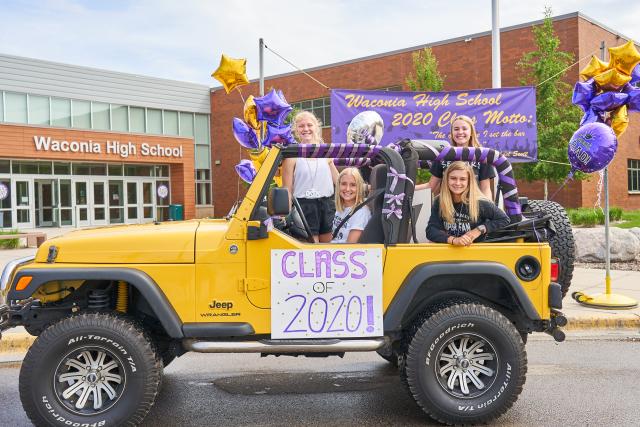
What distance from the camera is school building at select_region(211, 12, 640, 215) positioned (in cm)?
2253

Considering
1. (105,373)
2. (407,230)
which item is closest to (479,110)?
(407,230)

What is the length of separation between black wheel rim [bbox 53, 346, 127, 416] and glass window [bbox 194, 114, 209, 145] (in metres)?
35.2

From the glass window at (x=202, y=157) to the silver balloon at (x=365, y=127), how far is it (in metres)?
30.9

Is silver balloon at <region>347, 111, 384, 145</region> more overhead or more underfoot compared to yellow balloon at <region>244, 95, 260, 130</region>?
more underfoot

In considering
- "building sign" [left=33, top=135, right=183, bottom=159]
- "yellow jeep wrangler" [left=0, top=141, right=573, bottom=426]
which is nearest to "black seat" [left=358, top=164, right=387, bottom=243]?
"yellow jeep wrangler" [left=0, top=141, right=573, bottom=426]

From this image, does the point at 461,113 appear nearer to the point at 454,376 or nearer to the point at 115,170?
the point at 454,376

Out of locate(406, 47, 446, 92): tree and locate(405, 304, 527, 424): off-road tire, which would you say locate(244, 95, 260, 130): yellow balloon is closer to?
locate(405, 304, 527, 424): off-road tire

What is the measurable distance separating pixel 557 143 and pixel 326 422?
1472 centimetres

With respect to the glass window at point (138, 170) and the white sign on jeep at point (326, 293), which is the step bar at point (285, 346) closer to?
the white sign on jeep at point (326, 293)

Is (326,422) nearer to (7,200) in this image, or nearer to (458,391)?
(458,391)

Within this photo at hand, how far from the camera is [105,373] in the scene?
398 cm

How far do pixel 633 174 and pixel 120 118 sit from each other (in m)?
27.6

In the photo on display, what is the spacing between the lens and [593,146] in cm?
681

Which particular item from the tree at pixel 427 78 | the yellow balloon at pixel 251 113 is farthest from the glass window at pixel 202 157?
the yellow balloon at pixel 251 113
